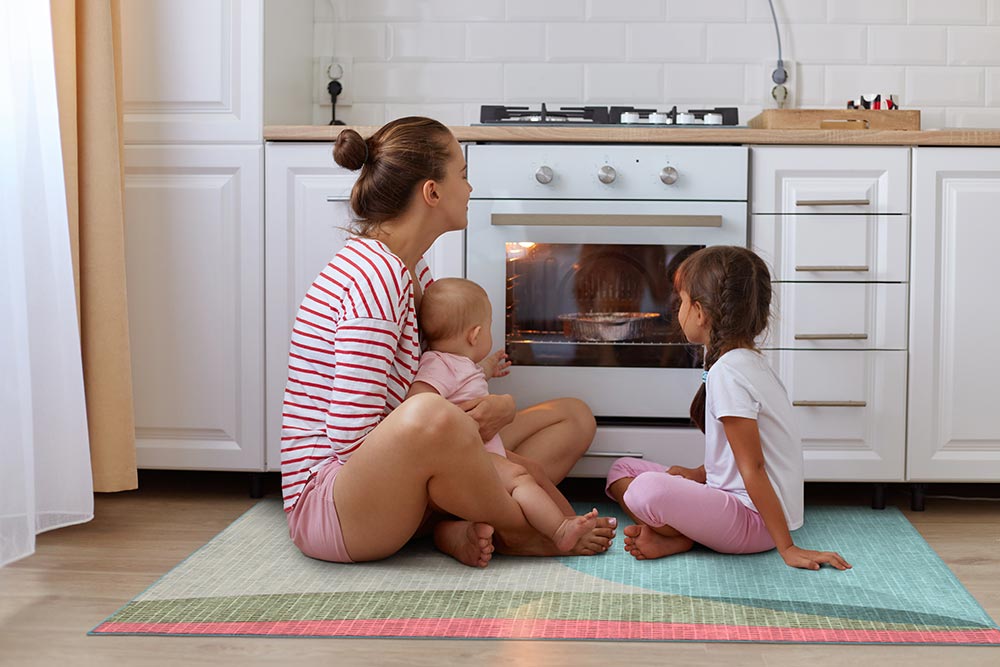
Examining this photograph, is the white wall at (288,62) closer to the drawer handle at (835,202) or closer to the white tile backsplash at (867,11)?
the drawer handle at (835,202)

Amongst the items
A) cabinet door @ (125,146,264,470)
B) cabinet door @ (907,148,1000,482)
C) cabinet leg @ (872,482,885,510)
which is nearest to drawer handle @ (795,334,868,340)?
cabinet door @ (907,148,1000,482)

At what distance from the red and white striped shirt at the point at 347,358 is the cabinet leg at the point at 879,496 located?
3.67ft

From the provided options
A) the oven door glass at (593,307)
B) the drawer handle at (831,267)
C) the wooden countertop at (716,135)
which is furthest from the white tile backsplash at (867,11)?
the oven door glass at (593,307)

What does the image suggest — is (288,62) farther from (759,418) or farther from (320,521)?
(759,418)

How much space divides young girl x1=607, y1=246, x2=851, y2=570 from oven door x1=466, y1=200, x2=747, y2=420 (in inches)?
10.2

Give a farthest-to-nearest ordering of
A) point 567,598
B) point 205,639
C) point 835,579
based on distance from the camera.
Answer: point 835,579 → point 567,598 → point 205,639

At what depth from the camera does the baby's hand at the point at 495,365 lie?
2.31m

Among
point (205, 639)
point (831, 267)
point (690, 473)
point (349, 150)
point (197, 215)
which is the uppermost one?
point (349, 150)

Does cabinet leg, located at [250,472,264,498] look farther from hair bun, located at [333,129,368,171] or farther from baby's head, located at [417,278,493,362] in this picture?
hair bun, located at [333,129,368,171]

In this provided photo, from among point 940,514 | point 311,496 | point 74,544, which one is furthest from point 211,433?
point 940,514

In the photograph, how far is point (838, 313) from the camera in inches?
92.7

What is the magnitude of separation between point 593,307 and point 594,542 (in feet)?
2.03

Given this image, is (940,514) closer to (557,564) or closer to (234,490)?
(557,564)

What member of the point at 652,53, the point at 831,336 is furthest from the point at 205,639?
the point at 652,53
